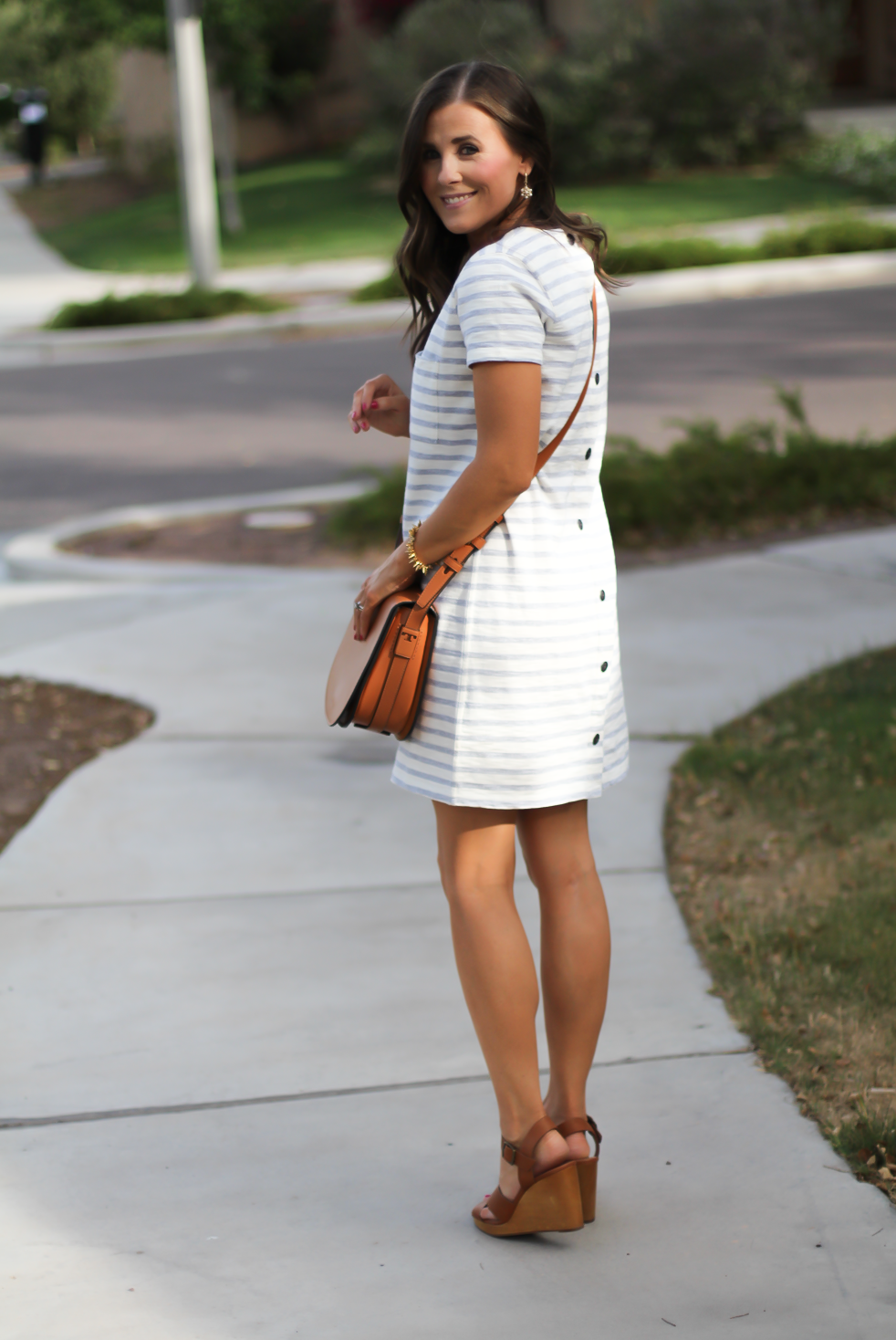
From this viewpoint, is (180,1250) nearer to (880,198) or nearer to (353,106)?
(880,198)

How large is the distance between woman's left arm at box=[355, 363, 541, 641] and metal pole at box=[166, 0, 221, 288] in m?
16.2

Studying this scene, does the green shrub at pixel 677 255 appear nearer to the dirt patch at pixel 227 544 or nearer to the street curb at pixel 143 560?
the street curb at pixel 143 560

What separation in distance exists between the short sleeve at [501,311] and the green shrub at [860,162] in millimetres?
21703

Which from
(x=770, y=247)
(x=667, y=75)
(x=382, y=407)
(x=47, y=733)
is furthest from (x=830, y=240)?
(x=382, y=407)

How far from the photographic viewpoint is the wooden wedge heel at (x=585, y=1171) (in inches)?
98.7

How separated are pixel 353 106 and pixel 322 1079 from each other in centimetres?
3716

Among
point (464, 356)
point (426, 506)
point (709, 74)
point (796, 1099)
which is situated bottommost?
point (796, 1099)

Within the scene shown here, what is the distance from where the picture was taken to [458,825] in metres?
2.44

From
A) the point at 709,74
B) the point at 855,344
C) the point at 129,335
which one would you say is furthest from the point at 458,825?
the point at 709,74

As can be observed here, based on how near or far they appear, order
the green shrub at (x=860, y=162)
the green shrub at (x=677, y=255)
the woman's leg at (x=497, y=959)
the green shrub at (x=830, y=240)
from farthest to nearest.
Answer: the green shrub at (x=860, y=162)
the green shrub at (x=830, y=240)
the green shrub at (x=677, y=255)
the woman's leg at (x=497, y=959)

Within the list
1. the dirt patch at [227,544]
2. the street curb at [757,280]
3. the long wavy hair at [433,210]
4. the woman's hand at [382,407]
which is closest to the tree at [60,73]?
the street curb at [757,280]

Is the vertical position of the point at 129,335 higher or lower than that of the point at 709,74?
lower

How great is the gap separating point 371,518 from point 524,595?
5.53 m

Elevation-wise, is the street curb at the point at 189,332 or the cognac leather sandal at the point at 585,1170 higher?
the street curb at the point at 189,332
